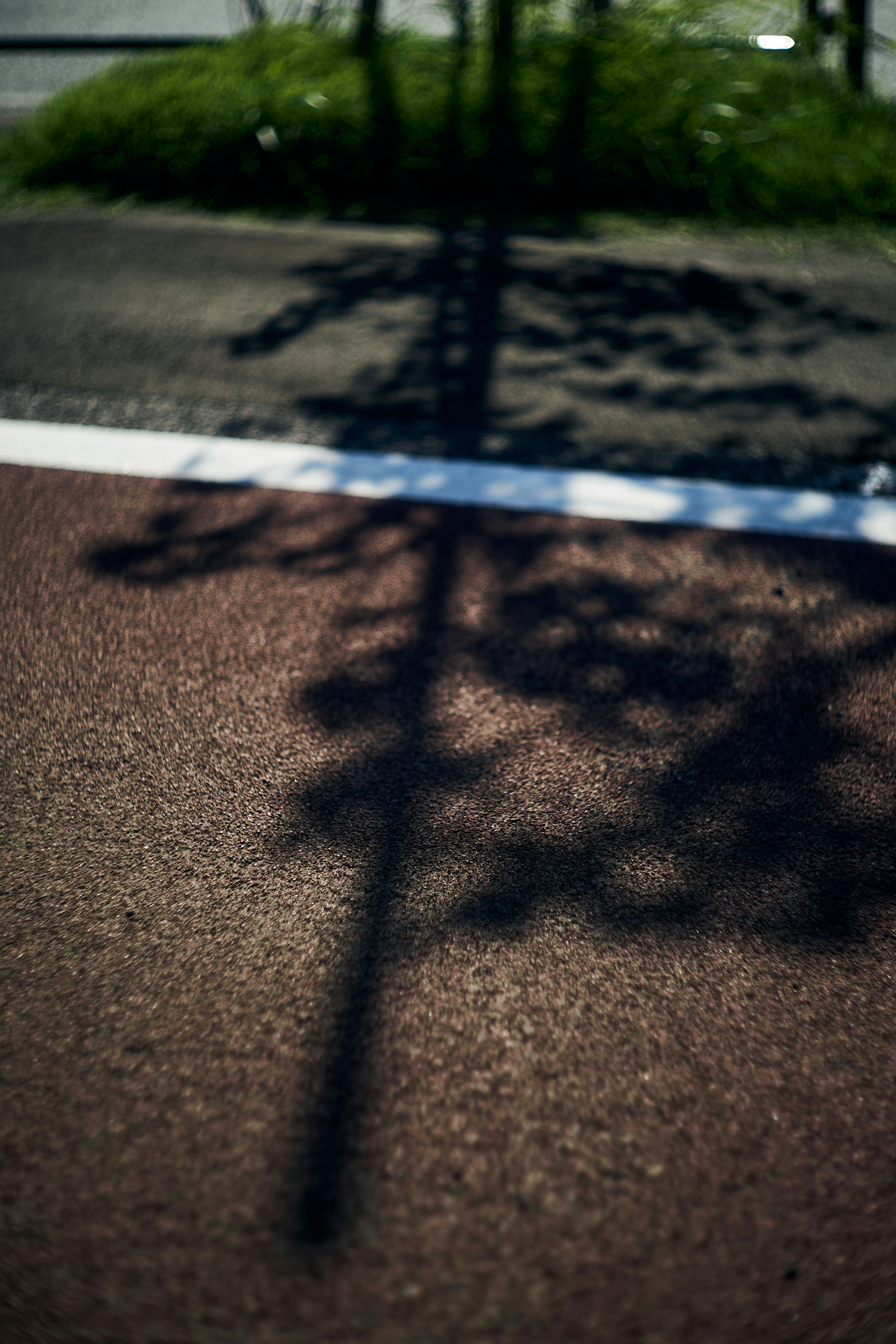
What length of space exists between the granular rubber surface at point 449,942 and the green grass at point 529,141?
16.5ft

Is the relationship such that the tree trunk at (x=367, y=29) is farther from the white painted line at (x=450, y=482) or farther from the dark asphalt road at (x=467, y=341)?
the white painted line at (x=450, y=482)

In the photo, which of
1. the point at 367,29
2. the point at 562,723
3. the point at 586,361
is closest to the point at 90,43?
the point at 367,29

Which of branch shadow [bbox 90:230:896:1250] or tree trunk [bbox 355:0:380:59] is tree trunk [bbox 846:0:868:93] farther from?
branch shadow [bbox 90:230:896:1250]

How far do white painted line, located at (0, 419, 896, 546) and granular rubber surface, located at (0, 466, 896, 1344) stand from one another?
0.83 feet

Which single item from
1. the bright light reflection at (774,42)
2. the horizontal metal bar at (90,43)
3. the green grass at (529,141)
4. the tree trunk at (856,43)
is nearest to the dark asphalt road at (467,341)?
the green grass at (529,141)

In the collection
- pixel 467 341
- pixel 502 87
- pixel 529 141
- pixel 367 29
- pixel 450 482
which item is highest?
pixel 367 29

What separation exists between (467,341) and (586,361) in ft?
2.58

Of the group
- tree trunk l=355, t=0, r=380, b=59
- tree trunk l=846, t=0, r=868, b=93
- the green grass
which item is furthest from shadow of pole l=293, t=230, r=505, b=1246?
tree trunk l=846, t=0, r=868, b=93

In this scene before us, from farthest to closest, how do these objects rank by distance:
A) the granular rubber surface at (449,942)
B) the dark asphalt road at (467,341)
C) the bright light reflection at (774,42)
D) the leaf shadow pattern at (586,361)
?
1. the bright light reflection at (774,42)
2. the dark asphalt road at (467,341)
3. the leaf shadow pattern at (586,361)
4. the granular rubber surface at (449,942)

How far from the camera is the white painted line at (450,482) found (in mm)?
3887

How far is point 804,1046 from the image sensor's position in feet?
6.88

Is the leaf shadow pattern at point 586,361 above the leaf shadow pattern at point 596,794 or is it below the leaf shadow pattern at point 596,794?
above

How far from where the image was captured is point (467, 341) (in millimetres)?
5324

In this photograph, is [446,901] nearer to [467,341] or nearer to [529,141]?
[467,341]
